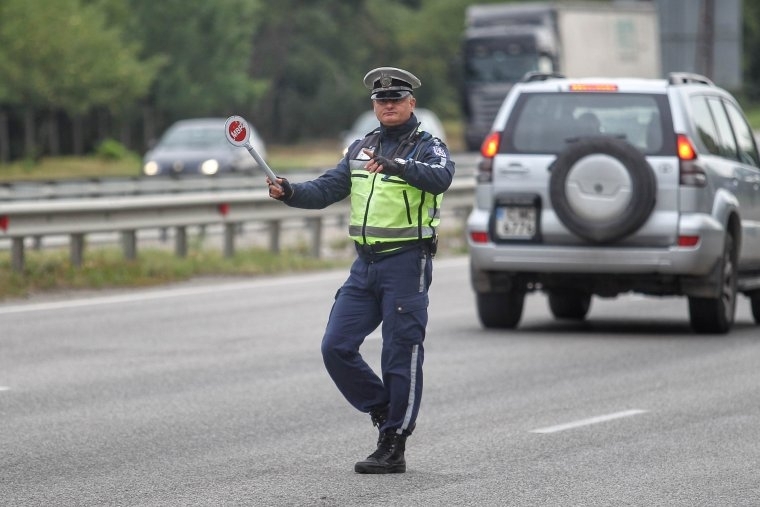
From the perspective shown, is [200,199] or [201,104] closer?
[200,199]

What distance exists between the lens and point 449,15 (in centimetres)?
9206

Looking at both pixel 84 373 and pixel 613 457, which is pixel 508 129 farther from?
pixel 613 457

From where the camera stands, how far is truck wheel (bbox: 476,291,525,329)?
14469 mm

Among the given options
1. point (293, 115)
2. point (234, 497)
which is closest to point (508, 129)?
point (234, 497)

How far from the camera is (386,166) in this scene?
784 cm

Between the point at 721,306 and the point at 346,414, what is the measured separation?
486 centimetres

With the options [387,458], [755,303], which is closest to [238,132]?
[387,458]

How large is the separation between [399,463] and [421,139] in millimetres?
1397

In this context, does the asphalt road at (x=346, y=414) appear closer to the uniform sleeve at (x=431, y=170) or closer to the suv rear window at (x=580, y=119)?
the uniform sleeve at (x=431, y=170)

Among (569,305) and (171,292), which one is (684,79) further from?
(171,292)

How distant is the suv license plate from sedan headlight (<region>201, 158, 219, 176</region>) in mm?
20520

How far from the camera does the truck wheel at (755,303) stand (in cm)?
1572

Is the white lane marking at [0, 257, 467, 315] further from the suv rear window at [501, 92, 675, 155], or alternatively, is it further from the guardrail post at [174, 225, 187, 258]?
the suv rear window at [501, 92, 675, 155]

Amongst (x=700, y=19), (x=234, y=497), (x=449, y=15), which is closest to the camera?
(x=234, y=497)
